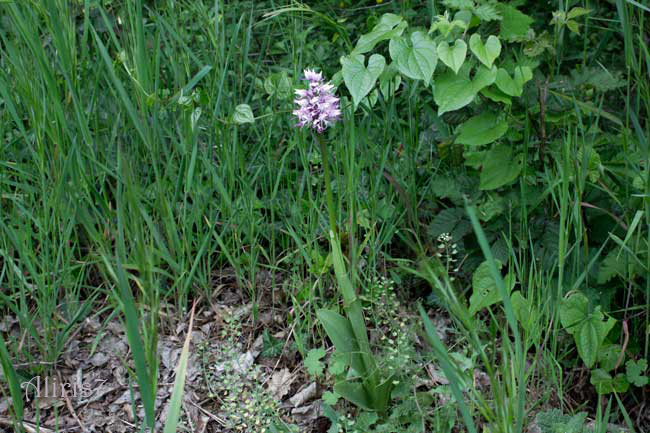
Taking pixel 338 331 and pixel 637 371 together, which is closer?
pixel 338 331

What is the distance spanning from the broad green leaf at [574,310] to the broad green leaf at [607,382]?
16 centimetres

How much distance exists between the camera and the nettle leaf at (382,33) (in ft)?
5.78

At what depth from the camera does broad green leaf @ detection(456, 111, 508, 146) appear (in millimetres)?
1864

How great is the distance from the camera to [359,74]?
5.68 feet

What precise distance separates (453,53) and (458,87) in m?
0.12

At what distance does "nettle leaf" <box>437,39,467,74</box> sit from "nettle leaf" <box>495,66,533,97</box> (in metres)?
0.16

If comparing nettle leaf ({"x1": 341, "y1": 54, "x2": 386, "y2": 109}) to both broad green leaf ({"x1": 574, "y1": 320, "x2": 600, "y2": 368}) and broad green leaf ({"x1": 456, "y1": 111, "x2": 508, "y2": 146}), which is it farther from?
broad green leaf ({"x1": 574, "y1": 320, "x2": 600, "y2": 368})

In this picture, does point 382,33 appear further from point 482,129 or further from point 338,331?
point 338,331

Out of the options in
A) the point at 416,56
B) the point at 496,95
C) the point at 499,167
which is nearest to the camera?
the point at 416,56

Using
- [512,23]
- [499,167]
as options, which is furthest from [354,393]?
[512,23]

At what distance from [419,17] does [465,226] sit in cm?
113

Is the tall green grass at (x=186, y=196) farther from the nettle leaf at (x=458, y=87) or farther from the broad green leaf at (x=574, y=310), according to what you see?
the nettle leaf at (x=458, y=87)

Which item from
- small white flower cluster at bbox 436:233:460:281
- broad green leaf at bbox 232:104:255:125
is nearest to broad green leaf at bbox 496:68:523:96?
small white flower cluster at bbox 436:233:460:281

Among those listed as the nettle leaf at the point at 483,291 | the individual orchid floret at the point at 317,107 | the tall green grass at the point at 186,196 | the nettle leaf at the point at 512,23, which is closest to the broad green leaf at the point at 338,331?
the tall green grass at the point at 186,196
